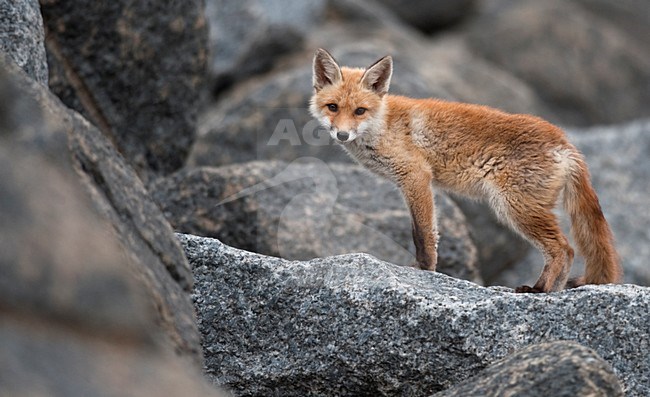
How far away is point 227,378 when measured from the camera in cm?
512

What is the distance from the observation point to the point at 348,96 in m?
7.49

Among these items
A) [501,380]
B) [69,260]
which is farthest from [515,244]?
[69,260]

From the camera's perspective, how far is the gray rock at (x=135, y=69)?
7414mm

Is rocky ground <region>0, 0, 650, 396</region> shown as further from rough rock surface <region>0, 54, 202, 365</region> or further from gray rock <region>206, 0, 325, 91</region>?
gray rock <region>206, 0, 325, 91</region>

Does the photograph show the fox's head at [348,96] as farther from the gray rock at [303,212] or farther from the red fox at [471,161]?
the gray rock at [303,212]

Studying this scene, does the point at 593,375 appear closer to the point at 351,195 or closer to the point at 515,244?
the point at 351,195

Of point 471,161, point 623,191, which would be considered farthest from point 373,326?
point 623,191

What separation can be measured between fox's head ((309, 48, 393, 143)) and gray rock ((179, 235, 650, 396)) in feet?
7.22

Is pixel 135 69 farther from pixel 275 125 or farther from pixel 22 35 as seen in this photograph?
pixel 275 125

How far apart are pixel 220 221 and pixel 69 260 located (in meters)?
4.03

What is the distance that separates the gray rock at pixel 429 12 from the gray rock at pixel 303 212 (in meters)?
12.1

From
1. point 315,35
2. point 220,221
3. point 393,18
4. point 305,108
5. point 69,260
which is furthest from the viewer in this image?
point 393,18

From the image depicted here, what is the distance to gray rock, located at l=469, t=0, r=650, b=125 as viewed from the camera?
18.8 meters

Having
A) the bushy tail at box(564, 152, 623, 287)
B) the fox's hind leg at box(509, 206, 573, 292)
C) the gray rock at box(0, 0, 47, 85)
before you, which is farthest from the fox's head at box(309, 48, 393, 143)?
the gray rock at box(0, 0, 47, 85)
